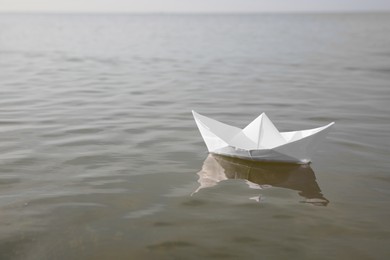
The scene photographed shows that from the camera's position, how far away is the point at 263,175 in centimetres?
455

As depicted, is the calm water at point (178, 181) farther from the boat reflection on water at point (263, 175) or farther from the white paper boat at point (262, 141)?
the white paper boat at point (262, 141)

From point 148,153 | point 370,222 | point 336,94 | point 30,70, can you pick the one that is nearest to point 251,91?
point 336,94

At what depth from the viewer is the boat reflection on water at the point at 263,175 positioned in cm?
430

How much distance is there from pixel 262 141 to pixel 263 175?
422 mm

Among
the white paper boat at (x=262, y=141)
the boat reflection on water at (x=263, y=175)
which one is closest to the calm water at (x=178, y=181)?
the boat reflection on water at (x=263, y=175)

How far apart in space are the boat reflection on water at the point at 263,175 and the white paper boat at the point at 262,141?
0.27 feet

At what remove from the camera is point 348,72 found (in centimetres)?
1323

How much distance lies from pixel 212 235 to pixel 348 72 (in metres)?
11.3

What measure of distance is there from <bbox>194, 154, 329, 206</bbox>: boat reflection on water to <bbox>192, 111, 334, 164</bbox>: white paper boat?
82 millimetres

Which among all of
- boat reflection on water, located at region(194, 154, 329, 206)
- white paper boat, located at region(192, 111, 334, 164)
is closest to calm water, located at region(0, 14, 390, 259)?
boat reflection on water, located at region(194, 154, 329, 206)

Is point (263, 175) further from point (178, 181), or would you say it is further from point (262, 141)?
point (178, 181)

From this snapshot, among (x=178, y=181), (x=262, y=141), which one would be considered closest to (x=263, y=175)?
(x=262, y=141)

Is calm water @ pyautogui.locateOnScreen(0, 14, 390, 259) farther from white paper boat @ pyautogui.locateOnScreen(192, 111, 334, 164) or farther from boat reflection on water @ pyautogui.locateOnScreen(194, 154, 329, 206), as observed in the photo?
white paper boat @ pyautogui.locateOnScreen(192, 111, 334, 164)

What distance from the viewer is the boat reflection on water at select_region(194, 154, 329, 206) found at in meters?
4.30
